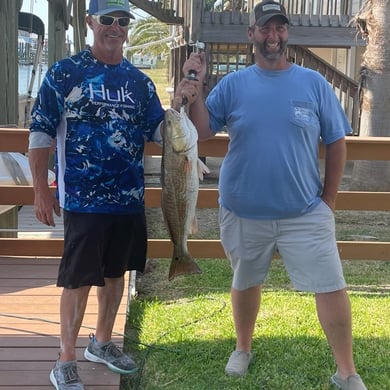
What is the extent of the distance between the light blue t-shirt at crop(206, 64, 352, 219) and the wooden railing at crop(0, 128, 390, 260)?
1.55 metres

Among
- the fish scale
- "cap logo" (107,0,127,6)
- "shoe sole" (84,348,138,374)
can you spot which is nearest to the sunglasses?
"cap logo" (107,0,127,6)

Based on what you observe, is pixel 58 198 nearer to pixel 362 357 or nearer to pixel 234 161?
pixel 234 161

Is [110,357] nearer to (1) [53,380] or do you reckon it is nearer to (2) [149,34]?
(1) [53,380]

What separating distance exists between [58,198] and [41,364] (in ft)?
3.09

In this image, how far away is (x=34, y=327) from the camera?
4.02 m

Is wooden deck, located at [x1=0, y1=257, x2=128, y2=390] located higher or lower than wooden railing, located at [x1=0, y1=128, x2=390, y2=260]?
lower

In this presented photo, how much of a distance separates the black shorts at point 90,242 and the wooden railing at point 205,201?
171cm

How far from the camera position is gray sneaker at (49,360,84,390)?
316cm

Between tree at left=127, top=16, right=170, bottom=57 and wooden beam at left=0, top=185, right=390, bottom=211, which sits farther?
tree at left=127, top=16, right=170, bottom=57

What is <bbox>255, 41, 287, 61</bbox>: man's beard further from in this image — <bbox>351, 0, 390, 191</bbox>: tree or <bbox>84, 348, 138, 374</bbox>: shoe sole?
<bbox>351, 0, 390, 191</bbox>: tree

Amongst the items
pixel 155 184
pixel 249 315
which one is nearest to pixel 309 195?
pixel 249 315

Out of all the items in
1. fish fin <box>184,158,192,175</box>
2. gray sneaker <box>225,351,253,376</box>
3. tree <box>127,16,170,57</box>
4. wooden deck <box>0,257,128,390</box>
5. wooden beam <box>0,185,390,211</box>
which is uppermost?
tree <box>127,16,170,57</box>

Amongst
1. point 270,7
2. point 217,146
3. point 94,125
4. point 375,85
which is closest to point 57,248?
point 217,146

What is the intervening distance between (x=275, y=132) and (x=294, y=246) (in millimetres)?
570
